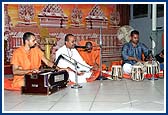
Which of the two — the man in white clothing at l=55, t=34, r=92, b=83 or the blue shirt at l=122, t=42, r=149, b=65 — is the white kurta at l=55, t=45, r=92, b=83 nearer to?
the man in white clothing at l=55, t=34, r=92, b=83

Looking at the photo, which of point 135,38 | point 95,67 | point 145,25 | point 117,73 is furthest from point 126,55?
point 145,25

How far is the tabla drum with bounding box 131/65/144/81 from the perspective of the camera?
20.6 ft

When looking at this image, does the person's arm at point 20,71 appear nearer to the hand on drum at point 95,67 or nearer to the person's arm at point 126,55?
the hand on drum at point 95,67

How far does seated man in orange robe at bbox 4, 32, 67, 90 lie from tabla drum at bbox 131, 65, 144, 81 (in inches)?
68.5

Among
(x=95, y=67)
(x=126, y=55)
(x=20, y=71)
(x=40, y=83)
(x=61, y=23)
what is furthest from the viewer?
(x=61, y=23)

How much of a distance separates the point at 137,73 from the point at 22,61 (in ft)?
7.75

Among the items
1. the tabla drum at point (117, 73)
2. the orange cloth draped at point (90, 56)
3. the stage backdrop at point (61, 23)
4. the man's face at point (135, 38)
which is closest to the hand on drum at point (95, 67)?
the orange cloth draped at point (90, 56)

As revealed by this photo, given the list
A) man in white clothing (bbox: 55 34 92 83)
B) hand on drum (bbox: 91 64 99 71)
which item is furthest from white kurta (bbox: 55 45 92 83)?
hand on drum (bbox: 91 64 99 71)

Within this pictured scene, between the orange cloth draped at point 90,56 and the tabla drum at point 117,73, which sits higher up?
the orange cloth draped at point 90,56

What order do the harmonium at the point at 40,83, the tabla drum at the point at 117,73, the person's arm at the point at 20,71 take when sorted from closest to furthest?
the harmonium at the point at 40,83 → the person's arm at the point at 20,71 → the tabla drum at the point at 117,73

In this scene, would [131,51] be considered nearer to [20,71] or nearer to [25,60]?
[25,60]

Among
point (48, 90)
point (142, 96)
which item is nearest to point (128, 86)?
point (142, 96)

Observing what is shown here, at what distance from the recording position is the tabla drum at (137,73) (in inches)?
247

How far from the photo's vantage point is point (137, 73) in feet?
20.6
